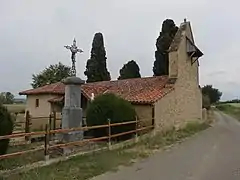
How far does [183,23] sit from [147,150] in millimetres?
15525

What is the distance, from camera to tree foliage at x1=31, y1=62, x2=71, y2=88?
2188 inches

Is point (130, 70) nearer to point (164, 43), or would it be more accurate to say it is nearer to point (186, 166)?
point (164, 43)

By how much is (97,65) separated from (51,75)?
16.1 meters

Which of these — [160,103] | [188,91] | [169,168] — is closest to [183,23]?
[188,91]

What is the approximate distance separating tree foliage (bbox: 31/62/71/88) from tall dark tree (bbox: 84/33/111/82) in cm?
1262

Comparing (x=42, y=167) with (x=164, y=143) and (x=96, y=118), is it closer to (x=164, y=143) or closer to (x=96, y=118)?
(x=96, y=118)

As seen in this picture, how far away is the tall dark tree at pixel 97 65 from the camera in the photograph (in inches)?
1677

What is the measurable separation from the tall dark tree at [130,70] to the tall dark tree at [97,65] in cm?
312

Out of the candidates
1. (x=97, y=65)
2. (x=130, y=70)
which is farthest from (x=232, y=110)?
(x=97, y=65)

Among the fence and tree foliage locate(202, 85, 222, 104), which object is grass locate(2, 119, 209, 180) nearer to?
the fence

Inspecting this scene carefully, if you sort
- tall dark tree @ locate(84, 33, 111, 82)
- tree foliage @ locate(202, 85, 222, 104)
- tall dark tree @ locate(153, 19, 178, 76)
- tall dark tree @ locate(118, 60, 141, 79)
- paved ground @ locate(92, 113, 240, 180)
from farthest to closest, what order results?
tree foliage @ locate(202, 85, 222, 104) < tall dark tree @ locate(118, 60, 141, 79) < tall dark tree @ locate(84, 33, 111, 82) < tall dark tree @ locate(153, 19, 178, 76) < paved ground @ locate(92, 113, 240, 180)

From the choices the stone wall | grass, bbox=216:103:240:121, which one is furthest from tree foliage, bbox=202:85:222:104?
the stone wall

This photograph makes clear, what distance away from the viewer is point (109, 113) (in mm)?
16188

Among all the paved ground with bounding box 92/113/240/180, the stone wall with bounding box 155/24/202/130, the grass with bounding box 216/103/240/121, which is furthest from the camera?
the grass with bounding box 216/103/240/121
